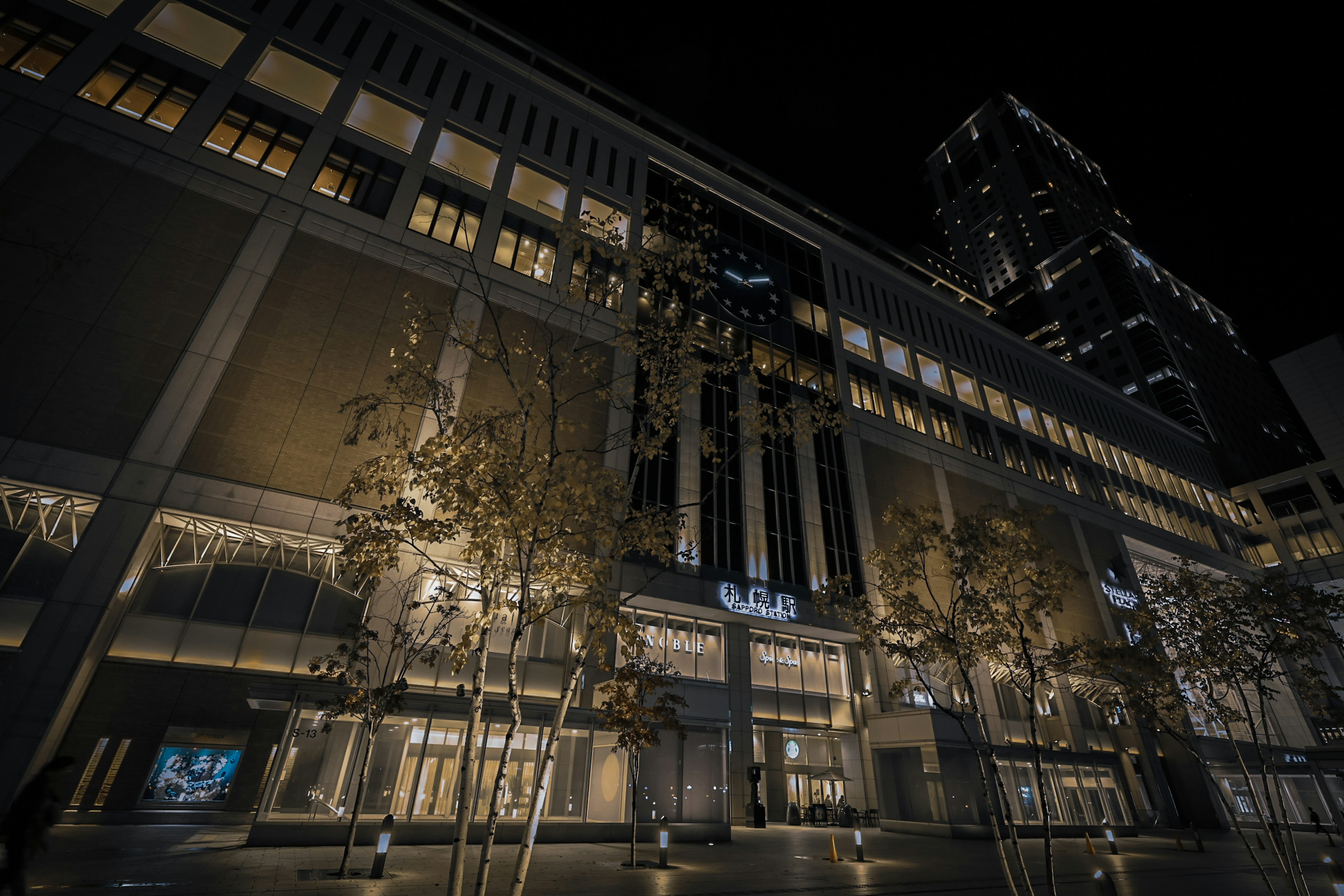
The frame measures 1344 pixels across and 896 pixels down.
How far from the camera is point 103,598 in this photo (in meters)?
20.0

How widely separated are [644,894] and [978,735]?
27.8 metres

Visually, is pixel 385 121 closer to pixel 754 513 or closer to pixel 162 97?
pixel 162 97

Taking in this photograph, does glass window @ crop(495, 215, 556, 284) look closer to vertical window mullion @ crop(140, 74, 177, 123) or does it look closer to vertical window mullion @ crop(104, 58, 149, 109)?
vertical window mullion @ crop(140, 74, 177, 123)

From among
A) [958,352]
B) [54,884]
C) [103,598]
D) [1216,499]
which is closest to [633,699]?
[54,884]

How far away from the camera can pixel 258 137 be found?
29.1 m

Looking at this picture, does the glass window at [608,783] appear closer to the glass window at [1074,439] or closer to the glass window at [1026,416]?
the glass window at [1026,416]

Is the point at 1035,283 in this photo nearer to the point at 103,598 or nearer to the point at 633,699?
the point at 633,699

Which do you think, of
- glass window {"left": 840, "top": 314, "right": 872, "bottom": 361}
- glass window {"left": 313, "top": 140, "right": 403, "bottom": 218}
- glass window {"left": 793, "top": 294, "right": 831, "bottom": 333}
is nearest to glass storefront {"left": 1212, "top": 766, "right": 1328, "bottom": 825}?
glass window {"left": 840, "top": 314, "right": 872, "bottom": 361}

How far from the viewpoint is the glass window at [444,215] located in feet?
104

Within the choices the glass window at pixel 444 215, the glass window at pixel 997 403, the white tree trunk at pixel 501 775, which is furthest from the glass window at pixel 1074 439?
the white tree trunk at pixel 501 775

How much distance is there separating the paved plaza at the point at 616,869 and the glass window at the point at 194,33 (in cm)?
3477

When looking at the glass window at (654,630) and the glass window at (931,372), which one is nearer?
the glass window at (654,630)

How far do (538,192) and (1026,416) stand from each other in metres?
48.8

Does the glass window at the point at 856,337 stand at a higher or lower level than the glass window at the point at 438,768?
higher
